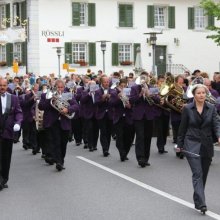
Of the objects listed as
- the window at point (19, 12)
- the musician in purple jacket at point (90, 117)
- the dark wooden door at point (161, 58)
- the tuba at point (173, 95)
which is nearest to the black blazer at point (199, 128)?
the tuba at point (173, 95)

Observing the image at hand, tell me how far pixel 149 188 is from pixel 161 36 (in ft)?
113

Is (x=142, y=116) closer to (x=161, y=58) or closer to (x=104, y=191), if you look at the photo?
(x=104, y=191)

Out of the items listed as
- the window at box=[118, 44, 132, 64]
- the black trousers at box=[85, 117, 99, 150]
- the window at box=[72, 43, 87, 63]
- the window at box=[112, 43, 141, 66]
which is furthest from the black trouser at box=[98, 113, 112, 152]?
the window at box=[118, 44, 132, 64]

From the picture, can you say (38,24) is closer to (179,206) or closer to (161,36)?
(161,36)

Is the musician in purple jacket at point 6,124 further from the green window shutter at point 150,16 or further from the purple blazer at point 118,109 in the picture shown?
the green window shutter at point 150,16

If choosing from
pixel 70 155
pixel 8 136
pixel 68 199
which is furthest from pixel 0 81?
pixel 70 155

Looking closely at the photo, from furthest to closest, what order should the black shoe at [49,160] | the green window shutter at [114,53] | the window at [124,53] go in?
the window at [124,53] < the green window shutter at [114,53] < the black shoe at [49,160]

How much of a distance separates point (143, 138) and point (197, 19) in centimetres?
3394

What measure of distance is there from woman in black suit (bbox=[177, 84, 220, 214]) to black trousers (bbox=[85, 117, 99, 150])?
8034 millimetres

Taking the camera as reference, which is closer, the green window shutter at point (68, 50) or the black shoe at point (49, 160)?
the black shoe at point (49, 160)

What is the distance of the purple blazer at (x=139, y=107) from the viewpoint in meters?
13.8

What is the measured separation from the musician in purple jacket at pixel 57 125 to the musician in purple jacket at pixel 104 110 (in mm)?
2543

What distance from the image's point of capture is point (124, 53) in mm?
43344

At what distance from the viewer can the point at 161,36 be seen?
146ft
